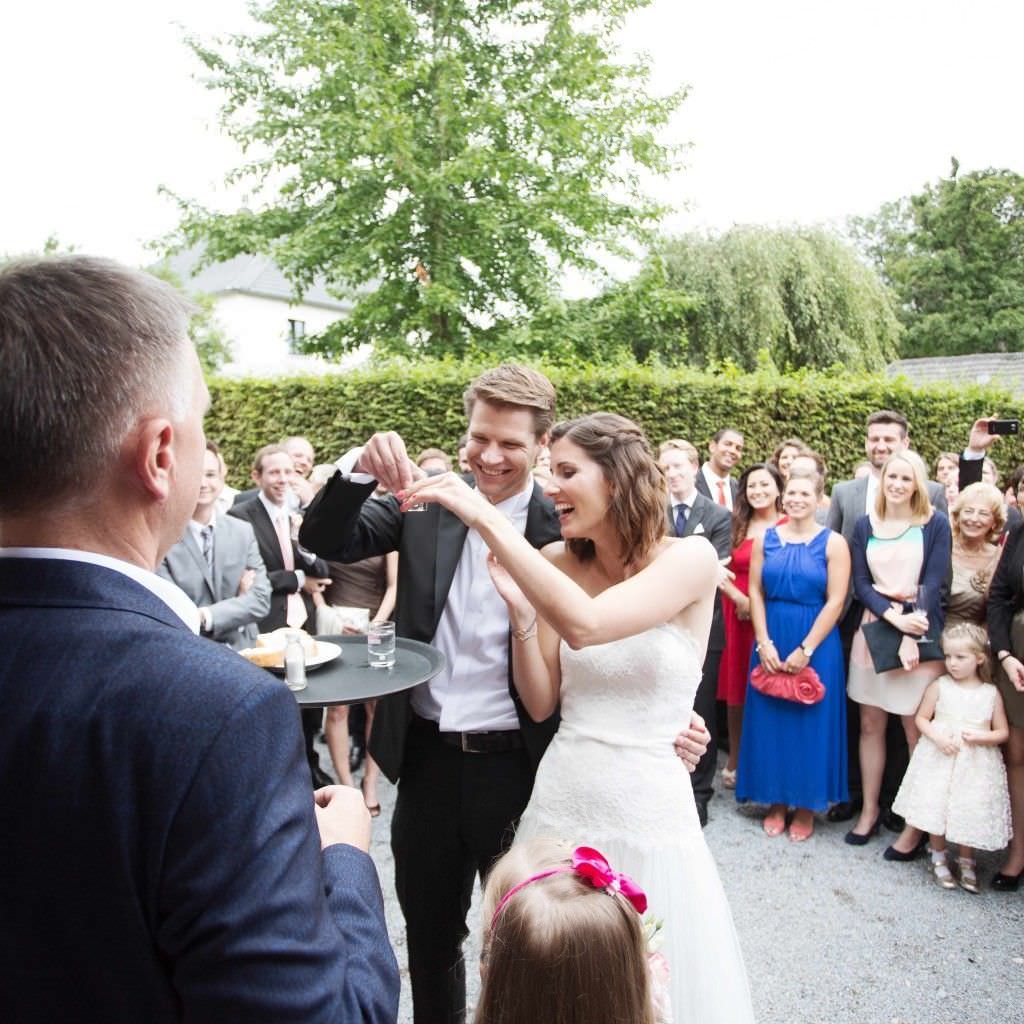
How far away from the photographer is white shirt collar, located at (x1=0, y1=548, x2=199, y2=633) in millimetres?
865

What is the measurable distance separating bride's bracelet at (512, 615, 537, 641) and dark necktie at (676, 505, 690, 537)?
306 centimetres

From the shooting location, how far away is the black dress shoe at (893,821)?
15.8ft

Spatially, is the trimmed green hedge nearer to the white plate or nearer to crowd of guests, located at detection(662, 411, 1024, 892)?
crowd of guests, located at detection(662, 411, 1024, 892)

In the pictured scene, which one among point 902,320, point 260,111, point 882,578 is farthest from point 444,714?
point 902,320

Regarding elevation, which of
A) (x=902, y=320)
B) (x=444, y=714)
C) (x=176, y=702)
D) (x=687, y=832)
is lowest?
(x=687, y=832)

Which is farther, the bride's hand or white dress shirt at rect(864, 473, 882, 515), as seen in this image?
white dress shirt at rect(864, 473, 882, 515)

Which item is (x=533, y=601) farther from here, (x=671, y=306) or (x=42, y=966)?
(x=671, y=306)

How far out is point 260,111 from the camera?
42.4 feet

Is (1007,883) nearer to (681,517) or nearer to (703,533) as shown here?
(703,533)

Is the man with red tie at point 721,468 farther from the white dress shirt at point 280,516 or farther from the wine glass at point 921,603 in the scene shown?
the white dress shirt at point 280,516

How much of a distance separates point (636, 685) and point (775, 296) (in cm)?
1563

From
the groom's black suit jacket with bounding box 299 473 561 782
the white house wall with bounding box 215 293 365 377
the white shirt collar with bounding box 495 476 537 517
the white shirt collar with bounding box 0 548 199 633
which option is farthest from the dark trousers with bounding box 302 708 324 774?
the white house wall with bounding box 215 293 365 377

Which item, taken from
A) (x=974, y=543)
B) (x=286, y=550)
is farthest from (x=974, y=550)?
(x=286, y=550)

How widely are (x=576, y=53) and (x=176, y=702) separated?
14.8m
